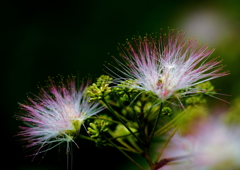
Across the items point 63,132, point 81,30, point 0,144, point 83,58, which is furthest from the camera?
point 81,30

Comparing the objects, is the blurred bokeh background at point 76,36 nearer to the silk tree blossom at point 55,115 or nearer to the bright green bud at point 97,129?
the silk tree blossom at point 55,115

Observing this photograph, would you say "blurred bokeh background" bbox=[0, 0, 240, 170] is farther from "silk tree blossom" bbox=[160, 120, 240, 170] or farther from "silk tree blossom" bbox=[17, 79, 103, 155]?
"silk tree blossom" bbox=[17, 79, 103, 155]

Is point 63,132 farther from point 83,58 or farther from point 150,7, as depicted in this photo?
point 150,7

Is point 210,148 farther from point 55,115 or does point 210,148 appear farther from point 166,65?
point 55,115

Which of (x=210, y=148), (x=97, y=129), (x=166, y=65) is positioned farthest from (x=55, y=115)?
(x=210, y=148)

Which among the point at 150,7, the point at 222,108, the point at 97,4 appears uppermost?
the point at 97,4

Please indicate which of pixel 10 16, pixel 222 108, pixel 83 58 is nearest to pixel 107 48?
pixel 83 58
